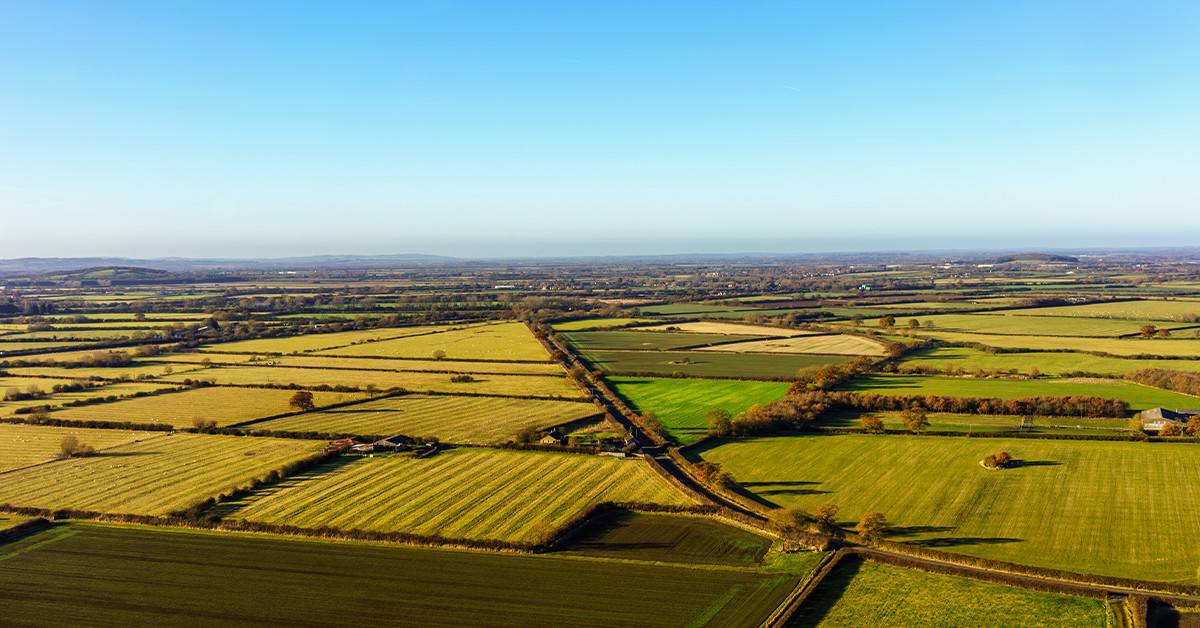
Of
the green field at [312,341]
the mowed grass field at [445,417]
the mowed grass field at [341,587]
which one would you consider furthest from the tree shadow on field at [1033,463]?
the green field at [312,341]

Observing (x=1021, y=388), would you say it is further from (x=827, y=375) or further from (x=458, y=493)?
(x=458, y=493)

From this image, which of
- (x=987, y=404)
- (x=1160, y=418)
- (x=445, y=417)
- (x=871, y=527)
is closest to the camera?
(x=871, y=527)

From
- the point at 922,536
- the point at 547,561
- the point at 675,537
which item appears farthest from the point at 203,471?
the point at 922,536

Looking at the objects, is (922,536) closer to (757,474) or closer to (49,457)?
(757,474)

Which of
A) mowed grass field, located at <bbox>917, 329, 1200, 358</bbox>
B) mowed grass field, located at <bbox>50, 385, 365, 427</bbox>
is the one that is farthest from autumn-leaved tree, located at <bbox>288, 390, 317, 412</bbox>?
mowed grass field, located at <bbox>917, 329, 1200, 358</bbox>

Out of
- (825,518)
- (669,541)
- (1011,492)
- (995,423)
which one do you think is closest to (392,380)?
(669,541)
